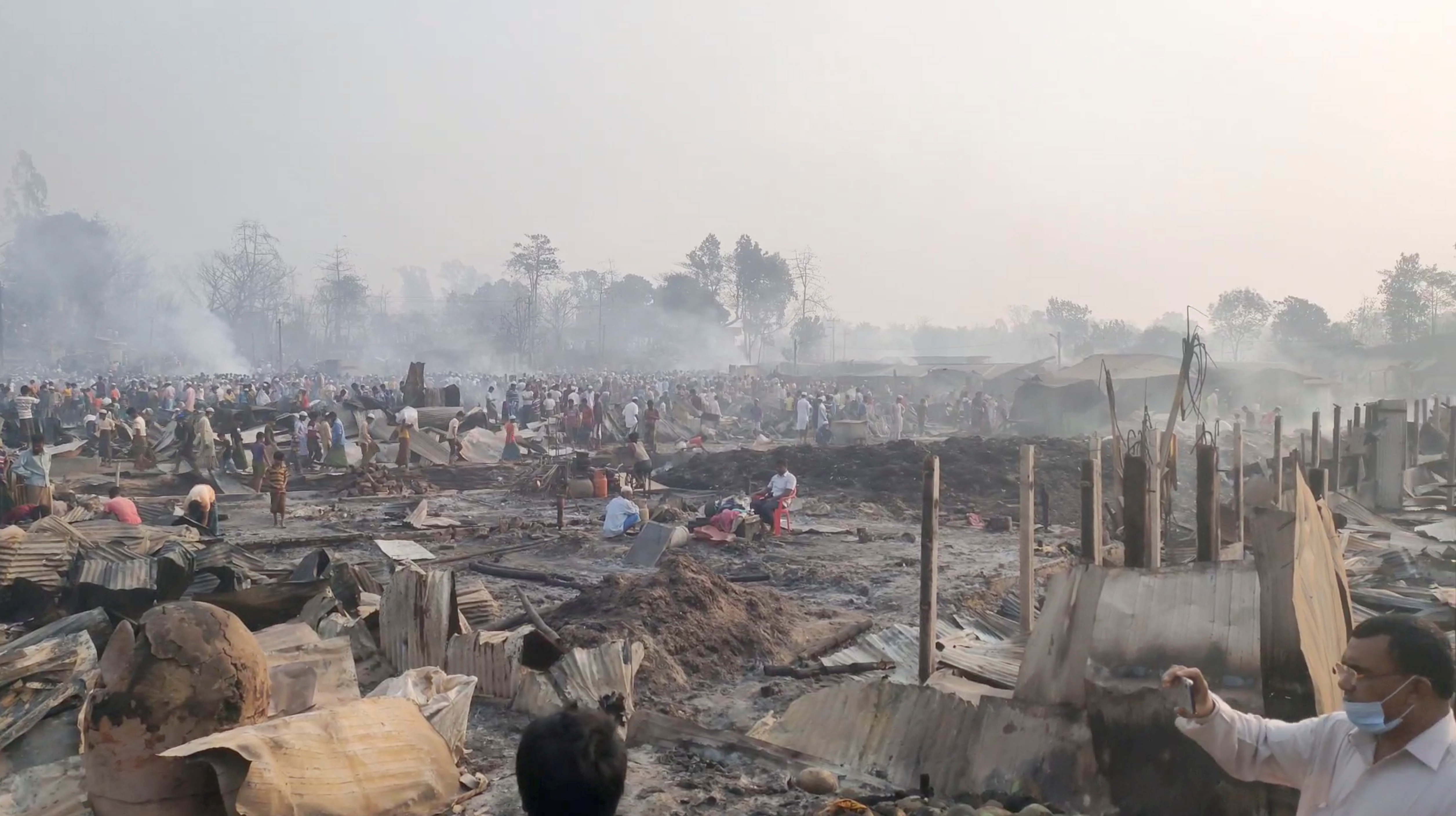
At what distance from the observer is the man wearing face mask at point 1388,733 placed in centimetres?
260

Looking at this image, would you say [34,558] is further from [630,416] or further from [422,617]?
[630,416]

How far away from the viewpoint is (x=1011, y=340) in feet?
420

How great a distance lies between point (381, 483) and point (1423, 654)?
20.2 metres

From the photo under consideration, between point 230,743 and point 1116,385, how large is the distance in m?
37.9

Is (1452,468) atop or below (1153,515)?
below

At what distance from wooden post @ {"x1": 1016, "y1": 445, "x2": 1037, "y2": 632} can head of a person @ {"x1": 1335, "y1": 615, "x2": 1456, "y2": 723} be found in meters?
4.87

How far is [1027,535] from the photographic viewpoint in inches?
304

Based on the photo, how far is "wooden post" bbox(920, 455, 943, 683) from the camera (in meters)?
6.91

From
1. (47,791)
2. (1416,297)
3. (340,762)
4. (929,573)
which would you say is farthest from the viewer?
(1416,297)

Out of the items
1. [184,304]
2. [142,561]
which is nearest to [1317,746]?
[142,561]

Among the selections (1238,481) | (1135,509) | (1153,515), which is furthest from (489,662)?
(1238,481)

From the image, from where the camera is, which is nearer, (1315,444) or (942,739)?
(942,739)

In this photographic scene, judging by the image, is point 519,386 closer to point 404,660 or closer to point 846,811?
point 404,660

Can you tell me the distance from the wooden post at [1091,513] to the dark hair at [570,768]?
5484 millimetres
